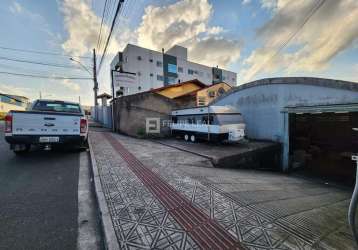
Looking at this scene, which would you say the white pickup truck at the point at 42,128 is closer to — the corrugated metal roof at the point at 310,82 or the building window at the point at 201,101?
the corrugated metal roof at the point at 310,82

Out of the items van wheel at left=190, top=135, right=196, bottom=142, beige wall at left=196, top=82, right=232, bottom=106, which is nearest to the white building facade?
beige wall at left=196, top=82, right=232, bottom=106

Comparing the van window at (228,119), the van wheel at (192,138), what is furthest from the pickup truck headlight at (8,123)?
the van wheel at (192,138)

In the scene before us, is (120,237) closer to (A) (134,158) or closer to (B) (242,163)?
(A) (134,158)

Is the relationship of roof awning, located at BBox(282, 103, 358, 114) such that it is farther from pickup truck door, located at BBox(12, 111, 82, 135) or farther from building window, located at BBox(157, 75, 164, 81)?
building window, located at BBox(157, 75, 164, 81)

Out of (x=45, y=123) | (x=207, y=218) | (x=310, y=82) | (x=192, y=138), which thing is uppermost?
(x=310, y=82)

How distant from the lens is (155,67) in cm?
3884

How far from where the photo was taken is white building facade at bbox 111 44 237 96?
3475 centimetres

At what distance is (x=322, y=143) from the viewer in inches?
520

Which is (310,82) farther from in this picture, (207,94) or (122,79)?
(122,79)

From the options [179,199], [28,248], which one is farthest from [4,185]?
[179,199]

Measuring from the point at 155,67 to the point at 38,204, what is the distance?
39.1m

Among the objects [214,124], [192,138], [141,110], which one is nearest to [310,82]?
[214,124]

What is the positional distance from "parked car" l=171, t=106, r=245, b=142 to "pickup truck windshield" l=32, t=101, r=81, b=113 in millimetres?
6514

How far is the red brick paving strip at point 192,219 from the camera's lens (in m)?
2.04
